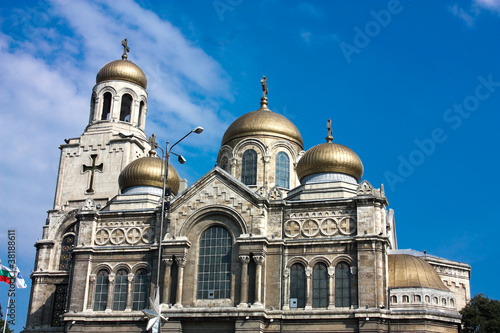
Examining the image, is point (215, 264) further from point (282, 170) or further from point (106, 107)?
point (106, 107)

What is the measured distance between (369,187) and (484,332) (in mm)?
11842

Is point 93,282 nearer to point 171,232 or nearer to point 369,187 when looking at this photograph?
point 171,232

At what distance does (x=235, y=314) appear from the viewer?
103ft

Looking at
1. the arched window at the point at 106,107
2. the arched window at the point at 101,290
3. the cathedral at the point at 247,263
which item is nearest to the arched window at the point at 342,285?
the cathedral at the point at 247,263

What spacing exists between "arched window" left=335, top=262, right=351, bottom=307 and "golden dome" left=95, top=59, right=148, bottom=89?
21.6m

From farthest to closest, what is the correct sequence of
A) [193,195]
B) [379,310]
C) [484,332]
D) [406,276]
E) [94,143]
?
1. [94,143]
2. [484,332]
3. [193,195]
4. [406,276]
5. [379,310]

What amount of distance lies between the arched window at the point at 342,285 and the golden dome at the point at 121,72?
21.6 meters

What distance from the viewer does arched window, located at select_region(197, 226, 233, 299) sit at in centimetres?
3297

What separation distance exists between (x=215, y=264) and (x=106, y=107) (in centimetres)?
1770

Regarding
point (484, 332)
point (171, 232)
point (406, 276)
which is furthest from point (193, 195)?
point (484, 332)

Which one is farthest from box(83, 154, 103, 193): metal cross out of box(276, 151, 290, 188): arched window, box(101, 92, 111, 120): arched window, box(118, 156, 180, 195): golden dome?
box(276, 151, 290, 188): arched window

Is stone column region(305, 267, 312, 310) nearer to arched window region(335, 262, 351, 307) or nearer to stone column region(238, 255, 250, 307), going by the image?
arched window region(335, 262, 351, 307)

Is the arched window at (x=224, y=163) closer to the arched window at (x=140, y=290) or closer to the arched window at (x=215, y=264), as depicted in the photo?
the arched window at (x=215, y=264)

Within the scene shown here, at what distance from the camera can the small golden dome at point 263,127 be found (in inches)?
1641
